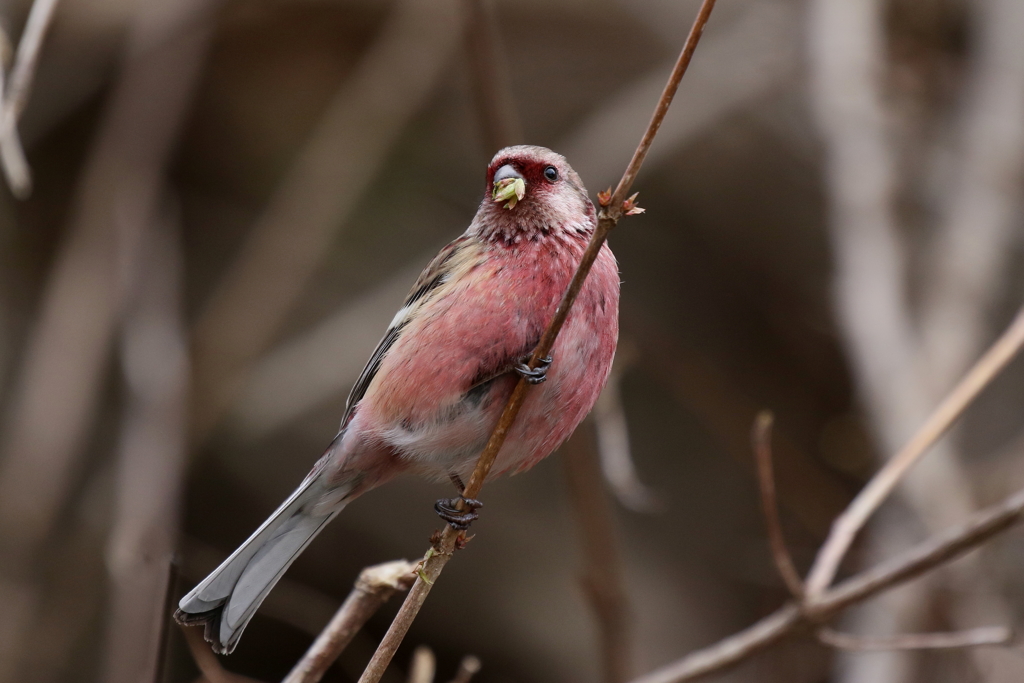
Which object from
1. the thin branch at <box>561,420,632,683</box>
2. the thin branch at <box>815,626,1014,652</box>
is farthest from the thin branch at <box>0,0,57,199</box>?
the thin branch at <box>815,626,1014,652</box>

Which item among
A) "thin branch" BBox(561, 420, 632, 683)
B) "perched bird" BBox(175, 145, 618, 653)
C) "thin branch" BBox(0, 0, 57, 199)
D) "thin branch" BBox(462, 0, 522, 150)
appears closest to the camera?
"thin branch" BBox(0, 0, 57, 199)

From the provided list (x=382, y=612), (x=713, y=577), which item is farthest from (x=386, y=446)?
(x=713, y=577)

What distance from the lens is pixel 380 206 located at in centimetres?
631

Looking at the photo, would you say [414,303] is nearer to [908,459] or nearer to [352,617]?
[352,617]

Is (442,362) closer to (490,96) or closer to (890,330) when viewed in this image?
(490,96)

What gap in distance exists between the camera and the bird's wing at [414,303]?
268 centimetres

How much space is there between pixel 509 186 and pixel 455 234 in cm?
374

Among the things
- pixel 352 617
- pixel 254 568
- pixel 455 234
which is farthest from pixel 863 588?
pixel 455 234

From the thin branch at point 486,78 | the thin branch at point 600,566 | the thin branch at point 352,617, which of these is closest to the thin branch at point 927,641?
the thin branch at point 600,566

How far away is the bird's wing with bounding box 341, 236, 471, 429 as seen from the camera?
8.79 feet

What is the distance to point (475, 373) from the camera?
229cm

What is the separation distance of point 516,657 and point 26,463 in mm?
2879

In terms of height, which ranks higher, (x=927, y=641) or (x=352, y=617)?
(x=927, y=641)

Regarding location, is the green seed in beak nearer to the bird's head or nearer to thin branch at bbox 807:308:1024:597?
the bird's head
